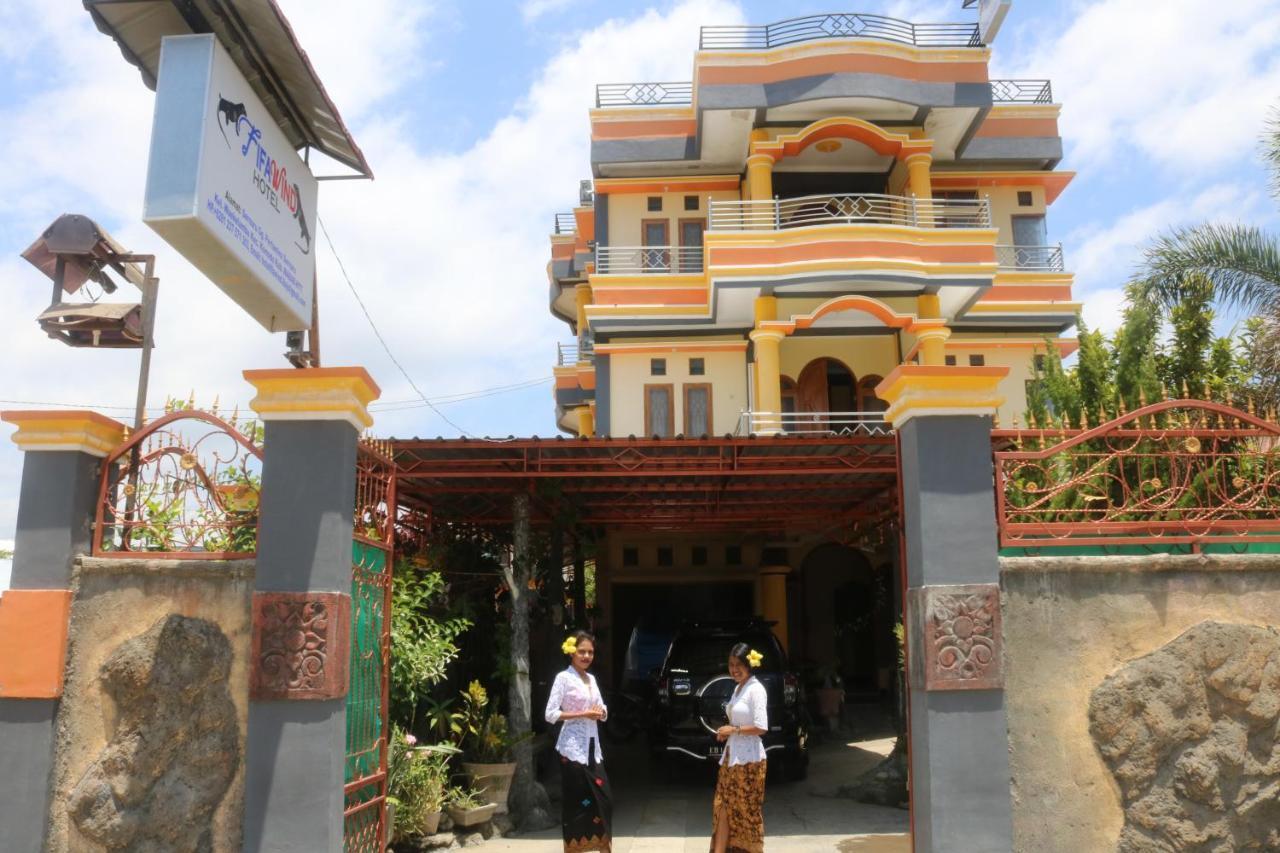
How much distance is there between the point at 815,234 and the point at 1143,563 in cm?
1229

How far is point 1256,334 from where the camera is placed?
11039 mm

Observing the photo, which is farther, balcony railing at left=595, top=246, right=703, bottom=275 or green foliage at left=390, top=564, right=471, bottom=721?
balcony railing at left=595, top=246, right=703, bottom=275

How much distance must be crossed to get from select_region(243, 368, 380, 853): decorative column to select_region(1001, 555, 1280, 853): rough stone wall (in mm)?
3702

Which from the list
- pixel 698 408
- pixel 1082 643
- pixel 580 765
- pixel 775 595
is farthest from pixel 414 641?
pixel 698 408

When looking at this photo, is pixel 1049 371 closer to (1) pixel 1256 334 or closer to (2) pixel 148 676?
(1) pixel 1256 334

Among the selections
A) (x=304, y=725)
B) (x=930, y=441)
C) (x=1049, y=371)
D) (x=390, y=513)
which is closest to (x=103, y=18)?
(x=390, y=513)

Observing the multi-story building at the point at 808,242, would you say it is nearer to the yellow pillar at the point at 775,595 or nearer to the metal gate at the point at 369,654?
the yellow pillar at the point at 775,595

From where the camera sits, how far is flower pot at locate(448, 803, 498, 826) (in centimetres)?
852

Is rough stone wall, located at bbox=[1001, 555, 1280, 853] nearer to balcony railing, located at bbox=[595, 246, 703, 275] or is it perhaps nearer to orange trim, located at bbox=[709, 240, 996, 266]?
orange trim, located at bbox=[709, 240, 996, 266]

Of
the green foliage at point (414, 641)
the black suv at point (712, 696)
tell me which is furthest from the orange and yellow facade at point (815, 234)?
the green foliage at point (414, 641)

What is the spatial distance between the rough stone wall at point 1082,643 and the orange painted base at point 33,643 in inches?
209

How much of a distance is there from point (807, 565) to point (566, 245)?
35.8ft

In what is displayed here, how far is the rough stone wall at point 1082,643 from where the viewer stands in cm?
564

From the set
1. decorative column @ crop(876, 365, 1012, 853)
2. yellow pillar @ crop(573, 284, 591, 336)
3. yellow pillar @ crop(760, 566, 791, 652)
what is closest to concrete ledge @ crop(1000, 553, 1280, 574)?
decorative column @ crop(876, 365, 1012, 853)
